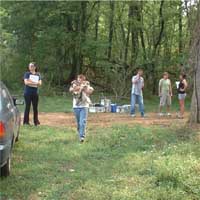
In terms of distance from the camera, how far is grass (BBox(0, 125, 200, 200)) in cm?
676

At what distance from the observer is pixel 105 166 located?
28.6 ft

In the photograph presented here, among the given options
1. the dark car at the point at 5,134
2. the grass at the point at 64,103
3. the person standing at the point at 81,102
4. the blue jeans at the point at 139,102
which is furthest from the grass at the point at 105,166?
the grass at the point at 64,103

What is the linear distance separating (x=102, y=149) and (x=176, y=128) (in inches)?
147

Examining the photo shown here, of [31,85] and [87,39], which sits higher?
[87,39]

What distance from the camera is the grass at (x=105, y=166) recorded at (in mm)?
6762

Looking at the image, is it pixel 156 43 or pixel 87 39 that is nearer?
pixel 87 39

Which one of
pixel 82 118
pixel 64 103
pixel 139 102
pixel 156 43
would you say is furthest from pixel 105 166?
pixel 156 43

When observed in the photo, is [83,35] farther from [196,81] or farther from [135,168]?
[135,168]

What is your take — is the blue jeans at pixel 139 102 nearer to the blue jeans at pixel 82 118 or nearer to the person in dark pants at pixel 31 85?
the person in dark pants at pixel 31 85

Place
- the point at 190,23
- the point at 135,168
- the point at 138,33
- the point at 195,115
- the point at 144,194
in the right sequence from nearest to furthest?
the point at 144,194, the point at 135,168, the point at 195,115, the point at 190,23, the point at 138,33

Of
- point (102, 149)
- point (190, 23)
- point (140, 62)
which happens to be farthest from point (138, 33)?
point (102, 149)

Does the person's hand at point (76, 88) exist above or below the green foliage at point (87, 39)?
below

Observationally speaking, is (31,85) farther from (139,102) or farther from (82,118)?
(139,102)

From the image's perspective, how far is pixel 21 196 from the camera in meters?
6.66
